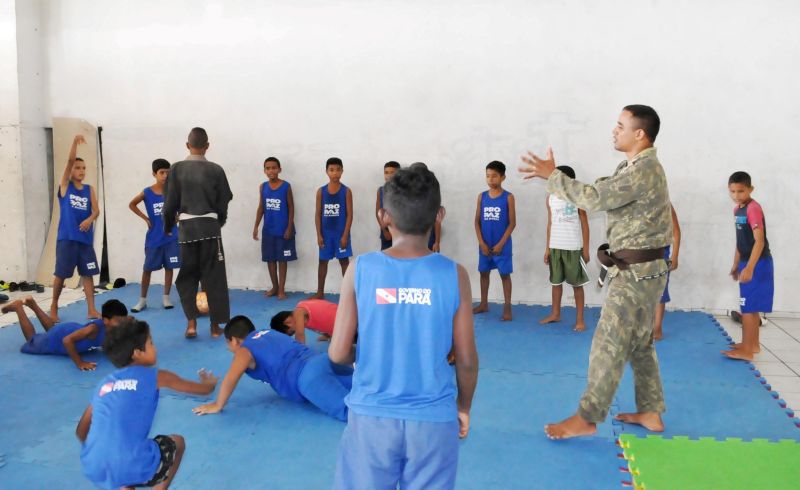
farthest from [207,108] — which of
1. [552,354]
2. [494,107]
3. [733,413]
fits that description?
[733,413]

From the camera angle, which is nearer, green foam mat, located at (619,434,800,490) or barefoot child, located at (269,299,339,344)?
green foam mat, located at (619,434,800,490)

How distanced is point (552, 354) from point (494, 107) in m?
2.94

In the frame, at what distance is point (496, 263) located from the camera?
6.46 meters

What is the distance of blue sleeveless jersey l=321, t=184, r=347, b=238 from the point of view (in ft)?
23.3

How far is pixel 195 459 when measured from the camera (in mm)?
3377

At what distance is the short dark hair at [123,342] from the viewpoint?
2543 mm

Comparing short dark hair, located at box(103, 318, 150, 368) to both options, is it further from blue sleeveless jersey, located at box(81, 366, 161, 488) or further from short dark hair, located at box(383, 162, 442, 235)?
short dark hair, located at box(383, 162, 442, 235)

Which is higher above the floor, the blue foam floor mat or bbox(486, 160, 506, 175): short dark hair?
bbox(486, 160, 506, 175): short dark hair

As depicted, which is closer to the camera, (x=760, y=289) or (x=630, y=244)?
(x=630, y=244)

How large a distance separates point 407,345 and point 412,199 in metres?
0.42

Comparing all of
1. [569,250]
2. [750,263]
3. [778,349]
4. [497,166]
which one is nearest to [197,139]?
[497,166]

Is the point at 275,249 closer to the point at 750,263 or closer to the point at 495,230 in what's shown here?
the point at 495,230

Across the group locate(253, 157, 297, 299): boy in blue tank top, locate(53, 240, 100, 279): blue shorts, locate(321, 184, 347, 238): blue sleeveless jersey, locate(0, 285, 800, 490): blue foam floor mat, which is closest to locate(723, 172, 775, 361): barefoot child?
locate(0, 285, 800, 490): blue foam floor mat

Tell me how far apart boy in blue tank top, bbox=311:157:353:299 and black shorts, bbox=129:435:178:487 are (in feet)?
14.4
